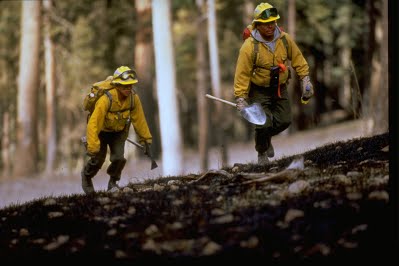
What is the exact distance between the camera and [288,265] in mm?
5625

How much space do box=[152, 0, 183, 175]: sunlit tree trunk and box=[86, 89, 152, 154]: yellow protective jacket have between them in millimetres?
6252

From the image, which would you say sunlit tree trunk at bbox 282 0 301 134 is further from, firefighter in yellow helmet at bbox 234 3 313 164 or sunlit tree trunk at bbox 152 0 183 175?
firefighter in yellow helmet at bbox 234 3 313 164

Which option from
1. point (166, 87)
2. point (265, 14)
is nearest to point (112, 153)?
point (265, 14)

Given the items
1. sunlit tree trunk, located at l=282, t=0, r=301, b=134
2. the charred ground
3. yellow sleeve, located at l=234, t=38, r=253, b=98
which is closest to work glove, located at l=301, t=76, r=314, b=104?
yellow sleeve, located at l=234, t=38, r=253, b=98

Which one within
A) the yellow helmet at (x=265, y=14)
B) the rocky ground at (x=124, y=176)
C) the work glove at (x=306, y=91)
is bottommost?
the rocky ground at (x=124, y=176)

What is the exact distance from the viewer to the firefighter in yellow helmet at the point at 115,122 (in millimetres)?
9758

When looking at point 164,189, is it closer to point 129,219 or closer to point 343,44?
point 129,219

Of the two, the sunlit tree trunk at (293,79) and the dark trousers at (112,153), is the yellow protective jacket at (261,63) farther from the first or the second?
the sunlit tree trunk at (293,79)

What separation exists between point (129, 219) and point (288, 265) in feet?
5.49

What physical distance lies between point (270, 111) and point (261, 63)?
90 centimetres

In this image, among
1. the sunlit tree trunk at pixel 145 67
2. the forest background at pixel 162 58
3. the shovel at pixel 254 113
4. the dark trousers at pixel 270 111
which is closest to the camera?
the shovel at pixel 254 113

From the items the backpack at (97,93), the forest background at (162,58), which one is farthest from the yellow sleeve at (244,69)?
the forest background at (162,58)

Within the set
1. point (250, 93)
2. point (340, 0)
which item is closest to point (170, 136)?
point (250, 93)

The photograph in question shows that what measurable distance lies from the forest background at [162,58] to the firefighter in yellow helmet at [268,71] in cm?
507
